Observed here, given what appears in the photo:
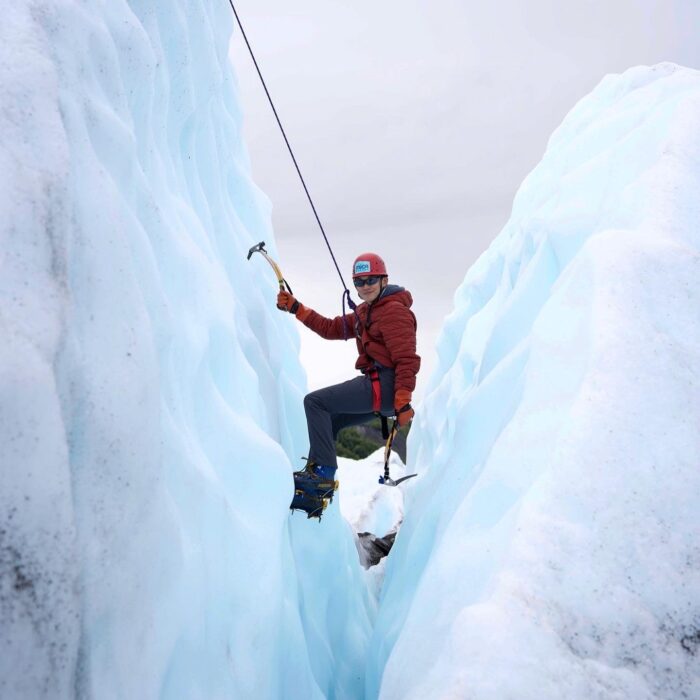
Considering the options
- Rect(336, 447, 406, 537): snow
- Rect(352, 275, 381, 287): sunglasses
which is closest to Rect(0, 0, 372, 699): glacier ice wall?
Rect(352, 275, 381, 287): sunglasses

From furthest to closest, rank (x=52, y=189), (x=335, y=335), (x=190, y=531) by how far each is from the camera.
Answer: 1. (x=335, y=335)
2. (x=190, y=531)
3. (x=52, y=189)

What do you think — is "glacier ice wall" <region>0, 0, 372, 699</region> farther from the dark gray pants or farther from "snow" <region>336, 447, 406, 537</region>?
"snow" <region>336, 447, 406, 537</region>

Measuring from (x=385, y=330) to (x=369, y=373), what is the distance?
13.5 inches

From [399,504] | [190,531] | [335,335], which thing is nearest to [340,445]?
[399,504]

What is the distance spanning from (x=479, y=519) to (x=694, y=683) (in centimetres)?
92

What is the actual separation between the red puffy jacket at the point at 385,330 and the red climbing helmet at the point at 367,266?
145 mm

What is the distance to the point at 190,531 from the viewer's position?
205 centimetres

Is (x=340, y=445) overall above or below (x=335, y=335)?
below

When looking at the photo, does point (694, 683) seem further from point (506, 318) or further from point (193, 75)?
point (193, 75)

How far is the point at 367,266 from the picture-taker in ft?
11.9

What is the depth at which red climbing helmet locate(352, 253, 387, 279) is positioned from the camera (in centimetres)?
362

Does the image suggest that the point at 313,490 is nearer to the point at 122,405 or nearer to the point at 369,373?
the point at 369,373

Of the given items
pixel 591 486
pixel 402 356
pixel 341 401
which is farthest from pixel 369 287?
pixel 591 486

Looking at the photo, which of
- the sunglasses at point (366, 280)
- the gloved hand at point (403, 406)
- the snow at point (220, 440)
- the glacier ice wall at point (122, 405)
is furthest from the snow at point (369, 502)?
the glacier ice wall at point (122, 405)
